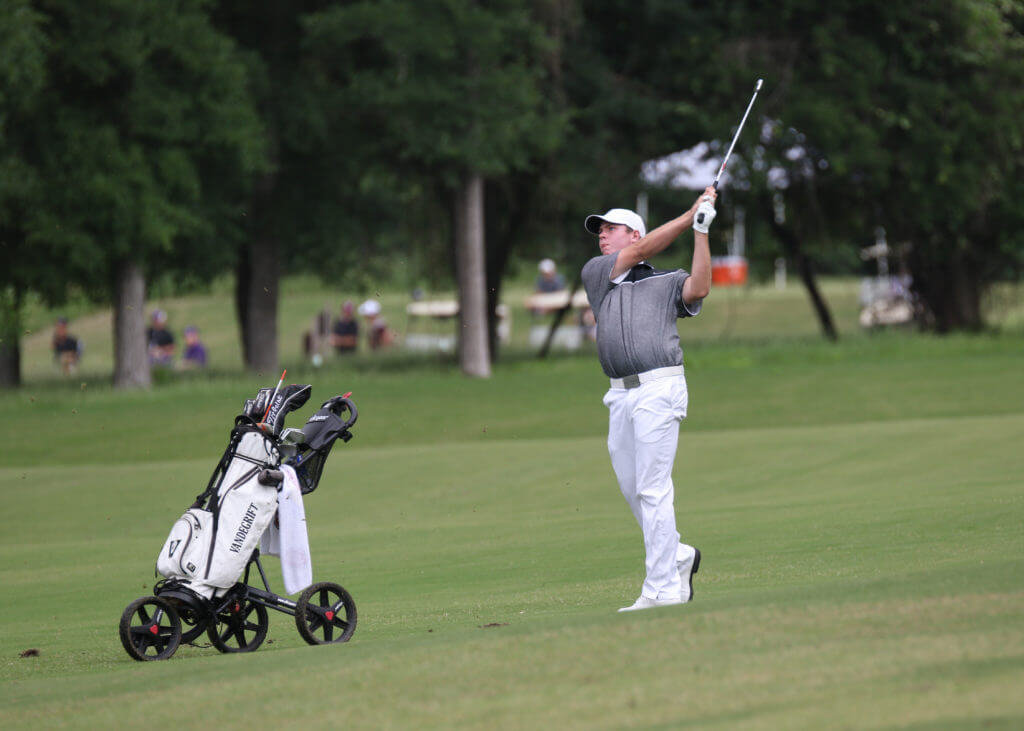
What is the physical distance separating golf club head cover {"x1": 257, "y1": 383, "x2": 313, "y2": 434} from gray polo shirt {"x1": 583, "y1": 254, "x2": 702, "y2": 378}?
1.58 metres

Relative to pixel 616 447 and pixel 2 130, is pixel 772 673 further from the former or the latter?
pixel 2 130

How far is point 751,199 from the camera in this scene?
34.8m

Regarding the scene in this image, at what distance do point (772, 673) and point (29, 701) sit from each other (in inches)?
117

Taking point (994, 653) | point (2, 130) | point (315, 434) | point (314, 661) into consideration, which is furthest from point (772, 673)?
point (2, 130)

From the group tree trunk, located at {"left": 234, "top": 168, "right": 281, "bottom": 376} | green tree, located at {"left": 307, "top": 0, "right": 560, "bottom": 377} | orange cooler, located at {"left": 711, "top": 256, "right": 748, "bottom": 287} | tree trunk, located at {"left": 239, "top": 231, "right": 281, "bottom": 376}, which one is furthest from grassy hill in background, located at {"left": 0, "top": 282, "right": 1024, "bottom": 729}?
orange cooler, located at {"left": 711, "top": 256, "right": 748, "bottom": 287}

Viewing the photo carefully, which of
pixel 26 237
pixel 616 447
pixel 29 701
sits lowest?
pixel 29 701

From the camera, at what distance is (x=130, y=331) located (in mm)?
28484

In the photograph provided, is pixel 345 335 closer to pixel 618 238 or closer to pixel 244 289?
pixel 244 289

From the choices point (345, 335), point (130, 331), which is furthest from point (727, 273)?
point (130, 331)

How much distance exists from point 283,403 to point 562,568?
2707mm

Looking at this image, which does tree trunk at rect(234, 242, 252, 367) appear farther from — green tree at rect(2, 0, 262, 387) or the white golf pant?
the white golf pant

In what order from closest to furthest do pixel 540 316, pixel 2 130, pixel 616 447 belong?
1. pixel 616 447
2. pixel 2 130
3. pixel 540 316

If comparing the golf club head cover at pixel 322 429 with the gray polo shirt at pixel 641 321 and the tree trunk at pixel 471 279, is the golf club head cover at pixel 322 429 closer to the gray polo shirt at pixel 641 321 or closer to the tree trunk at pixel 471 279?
the gray polo shirt at pixel 641 321

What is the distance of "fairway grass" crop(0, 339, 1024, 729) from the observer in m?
5.02
